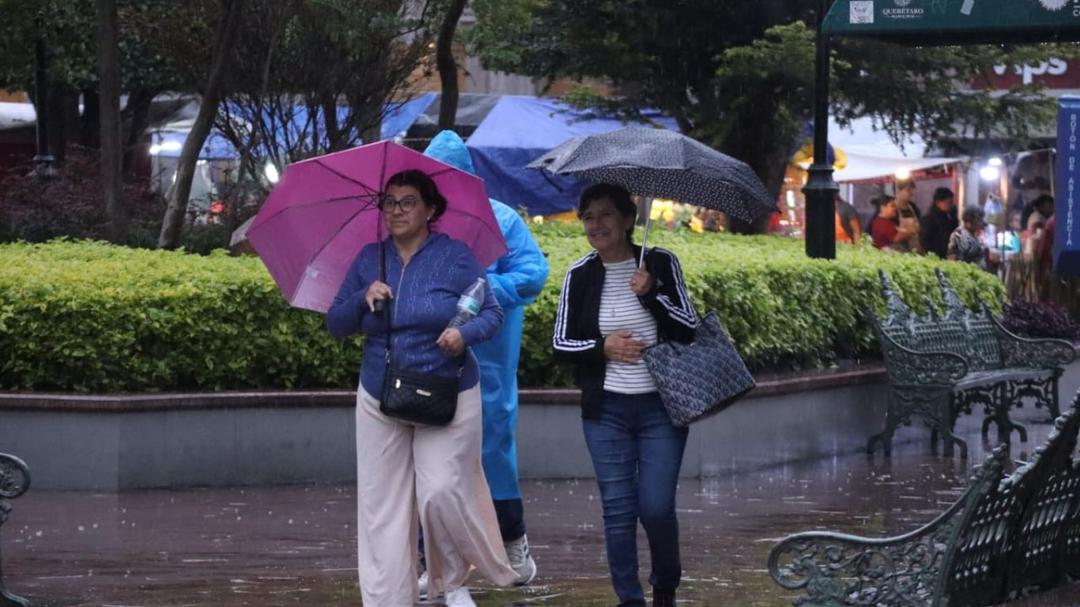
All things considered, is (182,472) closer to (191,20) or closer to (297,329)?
(297,329)

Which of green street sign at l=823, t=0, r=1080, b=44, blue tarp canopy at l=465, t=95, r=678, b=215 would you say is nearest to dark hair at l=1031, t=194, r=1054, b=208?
blue tarp canopy at l=465, t=95, r=678, b=215

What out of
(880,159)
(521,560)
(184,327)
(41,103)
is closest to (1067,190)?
(521,560)

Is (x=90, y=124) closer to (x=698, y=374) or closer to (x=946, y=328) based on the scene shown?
(x=946, y=328)

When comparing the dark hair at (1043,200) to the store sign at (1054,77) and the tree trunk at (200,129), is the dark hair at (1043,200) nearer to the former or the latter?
the store sign at (1054,77)

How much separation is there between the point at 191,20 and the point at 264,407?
A: 32.3ft

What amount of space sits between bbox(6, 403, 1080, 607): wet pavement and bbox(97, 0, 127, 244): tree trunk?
6917 millimetres

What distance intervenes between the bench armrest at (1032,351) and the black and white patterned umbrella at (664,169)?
7646mm

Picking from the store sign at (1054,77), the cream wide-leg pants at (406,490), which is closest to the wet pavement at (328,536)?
the cream wide-leg pants at (406,490)

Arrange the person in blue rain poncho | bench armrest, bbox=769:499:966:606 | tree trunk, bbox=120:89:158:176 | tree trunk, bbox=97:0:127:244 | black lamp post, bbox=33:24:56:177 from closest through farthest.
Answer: bench armrest, bbox=769:499:966:606 → the person in blue rain poncho → tree trunk, bbox=97:0:127:244 → black lamp post, bbox=33:24:56:177 → tree trunk, bbox=120:89:158:176

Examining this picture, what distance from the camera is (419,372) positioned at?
6.95 metres

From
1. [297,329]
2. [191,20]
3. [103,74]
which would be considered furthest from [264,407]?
[191,20]

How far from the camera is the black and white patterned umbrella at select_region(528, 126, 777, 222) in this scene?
7.11 m

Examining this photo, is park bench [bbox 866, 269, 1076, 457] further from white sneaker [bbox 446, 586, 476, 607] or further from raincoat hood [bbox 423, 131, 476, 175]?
white sneaker [bbox 446, 586, 476, 607]

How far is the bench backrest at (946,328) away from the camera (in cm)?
1364
